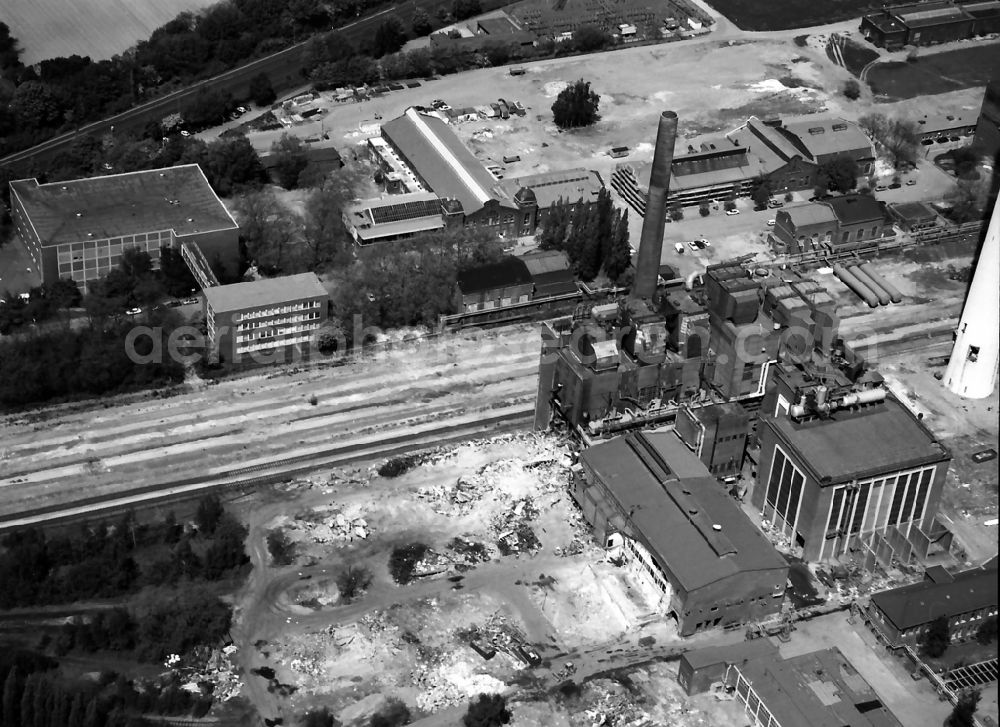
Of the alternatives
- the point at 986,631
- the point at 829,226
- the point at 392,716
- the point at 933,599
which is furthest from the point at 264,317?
the point at 986,631

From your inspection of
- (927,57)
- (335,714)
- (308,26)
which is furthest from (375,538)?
(927,57)

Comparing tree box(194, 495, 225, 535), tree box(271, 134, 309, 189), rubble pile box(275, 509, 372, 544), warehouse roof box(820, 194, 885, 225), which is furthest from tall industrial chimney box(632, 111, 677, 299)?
tree box(271, 134, 309, 189)

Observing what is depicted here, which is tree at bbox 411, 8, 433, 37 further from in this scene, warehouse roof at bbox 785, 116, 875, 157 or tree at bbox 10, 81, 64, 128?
warehouse roof at bbox 785, 116, 875, 157

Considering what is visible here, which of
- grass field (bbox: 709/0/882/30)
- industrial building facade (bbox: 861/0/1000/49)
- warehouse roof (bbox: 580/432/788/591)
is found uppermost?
industrial building facade (bbox: 861/0/1000/49)

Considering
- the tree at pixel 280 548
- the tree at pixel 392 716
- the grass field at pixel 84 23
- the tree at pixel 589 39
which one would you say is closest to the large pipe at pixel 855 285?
the tree at pixel 589 39

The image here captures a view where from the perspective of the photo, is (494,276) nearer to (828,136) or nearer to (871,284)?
(871,284)

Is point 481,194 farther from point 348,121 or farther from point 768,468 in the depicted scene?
point 768,468

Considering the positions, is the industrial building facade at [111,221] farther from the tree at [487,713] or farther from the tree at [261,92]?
the tree at [487,713]
